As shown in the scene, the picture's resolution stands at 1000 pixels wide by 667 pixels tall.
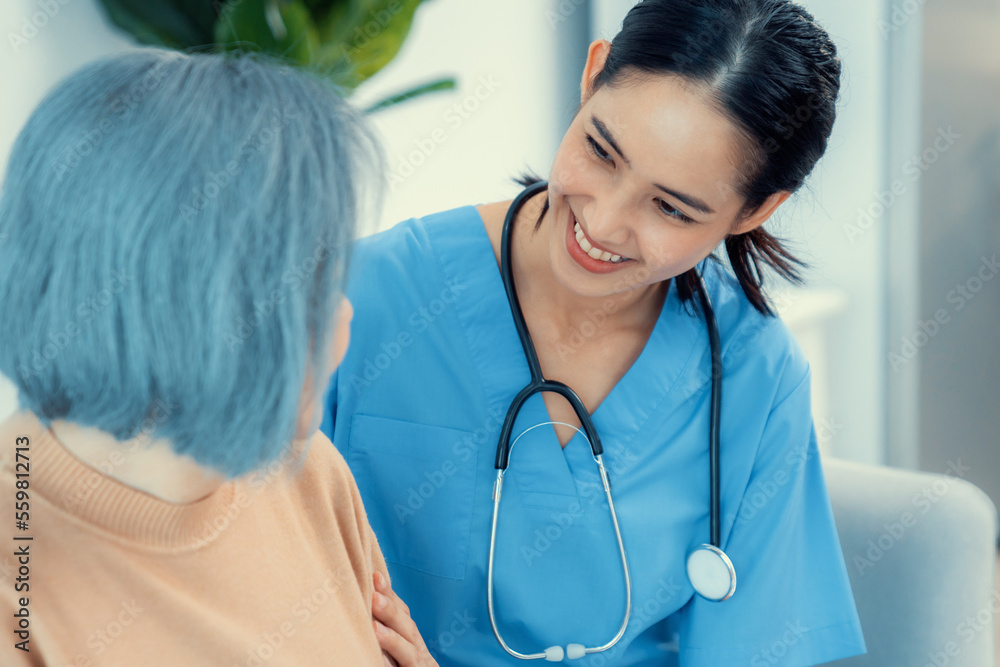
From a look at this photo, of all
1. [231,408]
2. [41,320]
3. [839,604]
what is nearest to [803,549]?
[839,604]

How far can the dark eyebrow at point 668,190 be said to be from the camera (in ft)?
2.87

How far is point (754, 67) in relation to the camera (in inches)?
33.8

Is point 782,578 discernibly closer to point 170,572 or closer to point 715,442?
point 715,442

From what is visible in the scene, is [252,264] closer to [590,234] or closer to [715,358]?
[590,234]

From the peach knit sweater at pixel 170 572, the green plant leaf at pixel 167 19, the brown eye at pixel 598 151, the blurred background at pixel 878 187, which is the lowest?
the blurred background at pixel 878 187

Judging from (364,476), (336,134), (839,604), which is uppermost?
(336,134)

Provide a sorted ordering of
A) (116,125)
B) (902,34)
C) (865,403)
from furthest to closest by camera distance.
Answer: (865,403), (902,34), (116,125)

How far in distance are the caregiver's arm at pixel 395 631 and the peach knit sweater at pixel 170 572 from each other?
24mm

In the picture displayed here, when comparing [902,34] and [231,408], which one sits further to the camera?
[902,34]

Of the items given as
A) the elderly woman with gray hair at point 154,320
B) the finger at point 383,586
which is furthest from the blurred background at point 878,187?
the elderly woman with gray hair at point 154,320

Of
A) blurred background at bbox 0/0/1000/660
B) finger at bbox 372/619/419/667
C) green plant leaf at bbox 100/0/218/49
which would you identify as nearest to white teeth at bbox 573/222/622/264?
finger at bbox 372/619/419/667

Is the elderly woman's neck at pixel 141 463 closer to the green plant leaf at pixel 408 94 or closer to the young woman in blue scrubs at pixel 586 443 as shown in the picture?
the young woman in blue scrubs at pixel 586 443

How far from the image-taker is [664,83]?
0.87 metres

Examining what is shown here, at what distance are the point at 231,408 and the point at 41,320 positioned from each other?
139 millimetres
